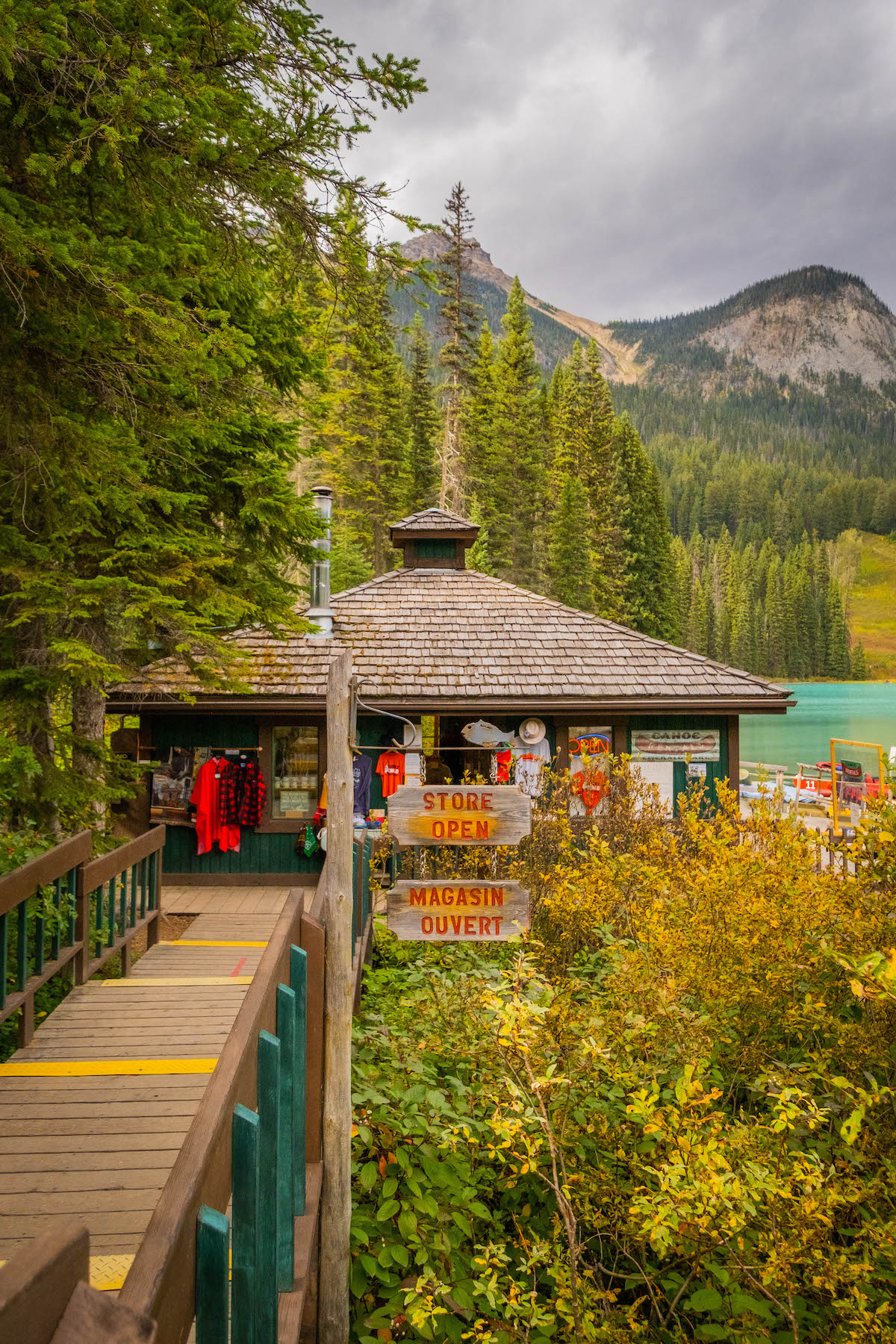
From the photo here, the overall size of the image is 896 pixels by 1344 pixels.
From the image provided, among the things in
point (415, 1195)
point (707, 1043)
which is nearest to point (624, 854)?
point (707, 1043)

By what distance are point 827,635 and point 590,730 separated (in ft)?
271

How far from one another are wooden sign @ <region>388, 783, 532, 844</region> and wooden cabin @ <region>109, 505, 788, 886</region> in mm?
6104

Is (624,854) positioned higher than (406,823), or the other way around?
(406,823)

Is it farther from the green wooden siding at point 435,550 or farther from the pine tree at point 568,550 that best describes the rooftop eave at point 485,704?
the pine tree at point 568,550

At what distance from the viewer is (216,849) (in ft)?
35.8

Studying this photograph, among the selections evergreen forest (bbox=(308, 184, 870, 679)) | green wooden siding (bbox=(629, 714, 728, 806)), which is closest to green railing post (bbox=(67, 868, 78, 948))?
green wooden siding (bbox=(629, 714, 728, 806))

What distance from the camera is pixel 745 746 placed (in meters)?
51.8

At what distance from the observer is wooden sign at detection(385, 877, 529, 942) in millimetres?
4508

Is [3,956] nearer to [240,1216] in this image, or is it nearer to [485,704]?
[240,1216]

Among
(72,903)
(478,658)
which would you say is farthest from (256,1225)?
(478,658)

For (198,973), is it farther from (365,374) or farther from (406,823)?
(365,374)

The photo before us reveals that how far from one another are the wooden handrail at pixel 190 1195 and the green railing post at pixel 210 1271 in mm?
17

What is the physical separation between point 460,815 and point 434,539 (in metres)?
10.3

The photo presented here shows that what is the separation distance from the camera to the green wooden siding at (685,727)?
1157 centimetres
